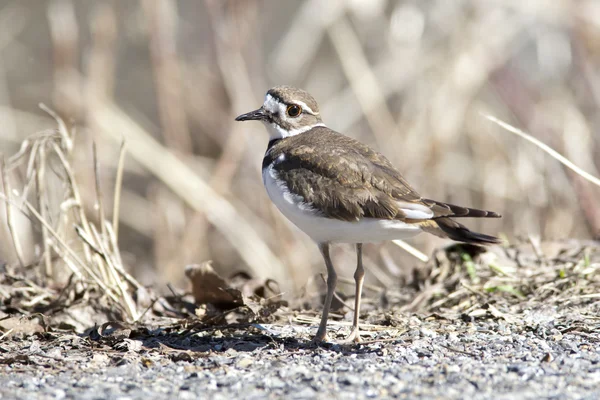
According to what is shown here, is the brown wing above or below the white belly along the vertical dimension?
above

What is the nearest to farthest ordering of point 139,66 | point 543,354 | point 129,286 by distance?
point 543,354 → point 129,286 → point 139,66

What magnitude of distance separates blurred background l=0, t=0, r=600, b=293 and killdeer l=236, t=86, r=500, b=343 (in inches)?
126

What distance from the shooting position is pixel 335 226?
420cm

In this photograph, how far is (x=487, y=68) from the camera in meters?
8.20

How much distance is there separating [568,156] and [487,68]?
1.19m

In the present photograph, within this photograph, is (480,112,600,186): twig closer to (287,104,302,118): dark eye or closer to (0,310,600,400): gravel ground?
(0,310,600,400): gravel ground

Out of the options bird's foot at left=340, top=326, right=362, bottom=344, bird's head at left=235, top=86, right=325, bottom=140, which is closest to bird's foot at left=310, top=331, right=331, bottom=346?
bird's foot at left=340, top=326, right=362, bottom=344

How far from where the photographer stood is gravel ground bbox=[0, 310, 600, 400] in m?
3.18

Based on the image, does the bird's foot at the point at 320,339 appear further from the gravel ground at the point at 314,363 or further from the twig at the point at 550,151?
the twig at the point at 550,151

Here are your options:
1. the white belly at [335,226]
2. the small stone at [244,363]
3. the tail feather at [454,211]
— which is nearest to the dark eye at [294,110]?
the white belly at [335,226]

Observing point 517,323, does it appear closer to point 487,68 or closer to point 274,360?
point 274,360

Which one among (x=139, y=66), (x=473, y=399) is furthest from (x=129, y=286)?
(x=139, y=66)

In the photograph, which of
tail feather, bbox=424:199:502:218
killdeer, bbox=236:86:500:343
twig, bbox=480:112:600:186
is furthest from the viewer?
twig, bbox=480:112:600:186

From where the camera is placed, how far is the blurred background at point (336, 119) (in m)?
8.07
